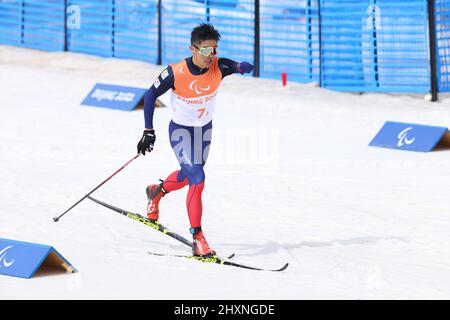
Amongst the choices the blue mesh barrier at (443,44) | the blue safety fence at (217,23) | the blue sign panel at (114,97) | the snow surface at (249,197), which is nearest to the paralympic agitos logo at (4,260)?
the snow surface at (249,197)

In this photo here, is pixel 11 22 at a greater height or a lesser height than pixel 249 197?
greater

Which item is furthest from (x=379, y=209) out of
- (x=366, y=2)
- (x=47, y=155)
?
(x=366, y=2)

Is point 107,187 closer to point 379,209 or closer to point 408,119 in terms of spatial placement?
point 379,209

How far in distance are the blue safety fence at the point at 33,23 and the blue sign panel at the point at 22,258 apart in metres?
13.0

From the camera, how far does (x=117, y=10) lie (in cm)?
1869

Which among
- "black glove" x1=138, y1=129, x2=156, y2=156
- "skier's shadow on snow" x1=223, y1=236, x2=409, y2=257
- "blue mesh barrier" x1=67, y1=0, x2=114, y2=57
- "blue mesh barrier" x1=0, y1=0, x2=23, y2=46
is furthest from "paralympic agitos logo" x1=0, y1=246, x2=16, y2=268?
"blue mesh barrier" x1=0, y1=0, x2=23, y2=46

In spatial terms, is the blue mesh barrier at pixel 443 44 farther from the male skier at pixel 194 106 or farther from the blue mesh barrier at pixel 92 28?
A: the male skier at pixel 194 106

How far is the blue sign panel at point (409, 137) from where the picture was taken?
40.1ft

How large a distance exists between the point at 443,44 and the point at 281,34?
9.43ft

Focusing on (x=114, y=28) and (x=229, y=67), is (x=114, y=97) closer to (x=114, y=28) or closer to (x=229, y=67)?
(x=114, y=28)

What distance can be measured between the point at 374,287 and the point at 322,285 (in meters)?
0.38

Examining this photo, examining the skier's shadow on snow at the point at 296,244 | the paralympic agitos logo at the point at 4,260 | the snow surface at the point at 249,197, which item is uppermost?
the paralympic agitos logo at the point at 4,260

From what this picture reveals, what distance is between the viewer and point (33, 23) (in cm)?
2009

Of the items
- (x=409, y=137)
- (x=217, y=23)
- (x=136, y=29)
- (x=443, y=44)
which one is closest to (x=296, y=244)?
(x=409, y=137)
